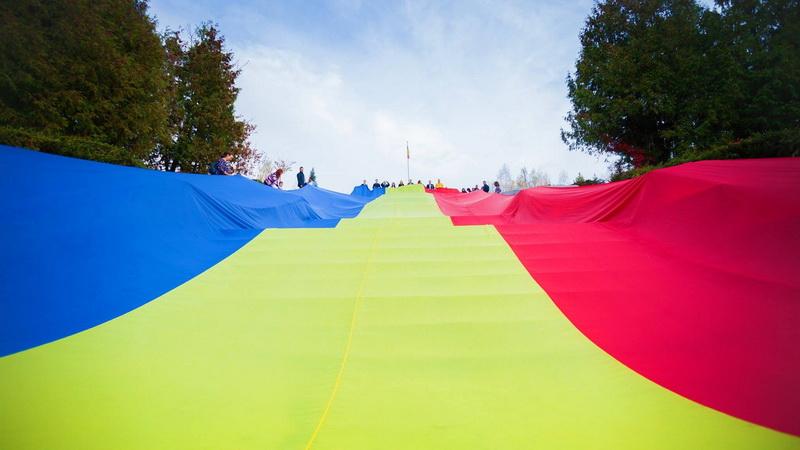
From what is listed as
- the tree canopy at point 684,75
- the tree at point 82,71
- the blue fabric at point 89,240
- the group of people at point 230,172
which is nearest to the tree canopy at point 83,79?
the tree at point 82,71

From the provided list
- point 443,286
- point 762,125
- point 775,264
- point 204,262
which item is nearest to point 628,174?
point 762,125

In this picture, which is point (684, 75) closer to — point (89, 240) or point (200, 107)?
point (89, 240)

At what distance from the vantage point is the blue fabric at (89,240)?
2.68m

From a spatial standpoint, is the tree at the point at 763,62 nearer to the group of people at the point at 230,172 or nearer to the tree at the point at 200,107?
the group of people at the point at 230,172

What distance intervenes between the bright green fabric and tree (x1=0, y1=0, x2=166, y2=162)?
8.25 meters

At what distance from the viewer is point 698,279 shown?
2.93 m

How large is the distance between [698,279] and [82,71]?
14.9m

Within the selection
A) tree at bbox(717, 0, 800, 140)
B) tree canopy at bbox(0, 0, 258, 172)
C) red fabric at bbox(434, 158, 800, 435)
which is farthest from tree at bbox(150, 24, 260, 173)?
tree at bbox(717, 0, 800, 140)

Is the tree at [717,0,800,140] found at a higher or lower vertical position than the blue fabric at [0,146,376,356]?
higher

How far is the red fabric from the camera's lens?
1.91 meters

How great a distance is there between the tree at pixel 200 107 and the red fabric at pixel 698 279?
56.7 feet

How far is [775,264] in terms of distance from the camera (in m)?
2.71

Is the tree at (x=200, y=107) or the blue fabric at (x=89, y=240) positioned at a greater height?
the tree at (x=200, y=107)

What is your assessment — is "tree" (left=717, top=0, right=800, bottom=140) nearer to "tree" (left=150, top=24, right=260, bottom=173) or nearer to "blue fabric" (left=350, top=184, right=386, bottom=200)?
"blue fabric" (left=350, top=184, right=386, bottom=200)
